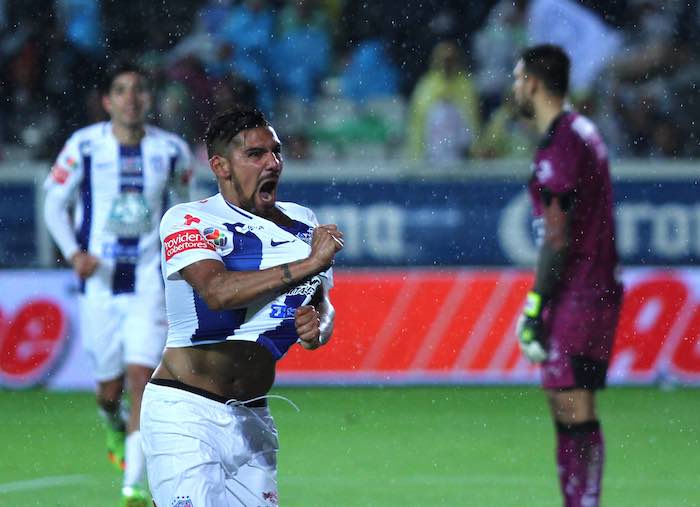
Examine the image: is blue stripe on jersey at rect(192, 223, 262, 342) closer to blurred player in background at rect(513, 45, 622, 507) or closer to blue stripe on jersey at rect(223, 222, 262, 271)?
blue stripe on jersey at rect(223, 222, 262, 271)

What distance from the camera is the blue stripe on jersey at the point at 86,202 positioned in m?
Result: 8.52

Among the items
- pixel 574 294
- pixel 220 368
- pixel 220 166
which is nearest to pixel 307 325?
pixel 220 368

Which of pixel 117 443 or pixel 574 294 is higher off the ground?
pixel 574 294

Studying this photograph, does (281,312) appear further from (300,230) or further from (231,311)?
(300,230)

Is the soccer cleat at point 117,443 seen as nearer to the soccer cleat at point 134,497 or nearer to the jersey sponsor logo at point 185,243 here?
the soccer cleat at point 134,497

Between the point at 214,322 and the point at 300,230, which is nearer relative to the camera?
the point at 214,322

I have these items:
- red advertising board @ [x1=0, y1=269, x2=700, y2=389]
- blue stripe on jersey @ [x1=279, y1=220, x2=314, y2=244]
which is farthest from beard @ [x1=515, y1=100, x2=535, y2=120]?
red advertising board @ [x1=0, y1=269, x2=700, y2=389]

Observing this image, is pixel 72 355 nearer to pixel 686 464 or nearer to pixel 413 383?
pixel 413 383

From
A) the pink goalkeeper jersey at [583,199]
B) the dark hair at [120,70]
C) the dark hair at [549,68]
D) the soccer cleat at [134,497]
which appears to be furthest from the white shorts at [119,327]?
the dark hair at [549,68]

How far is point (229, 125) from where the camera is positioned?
519 centimetres

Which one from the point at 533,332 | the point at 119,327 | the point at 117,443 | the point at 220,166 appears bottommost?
the point at 117,443

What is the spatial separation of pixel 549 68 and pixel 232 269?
2383 millimetres

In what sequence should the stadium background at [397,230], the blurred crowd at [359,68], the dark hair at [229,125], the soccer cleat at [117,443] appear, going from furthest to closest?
1. the blurred crowd at [359,68]
2. the stadium background at [397,230]
3. the soccer cleat at [117,443]
4. the dark hair at [229,125]

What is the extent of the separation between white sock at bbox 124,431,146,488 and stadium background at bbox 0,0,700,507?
366 mm
